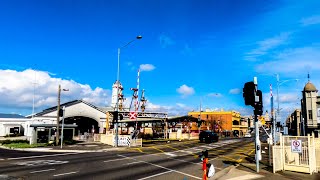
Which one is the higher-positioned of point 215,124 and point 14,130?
point 14,130

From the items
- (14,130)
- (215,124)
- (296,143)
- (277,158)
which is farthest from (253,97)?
(215,124)

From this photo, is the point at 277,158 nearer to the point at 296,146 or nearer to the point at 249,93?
the point at 296,146

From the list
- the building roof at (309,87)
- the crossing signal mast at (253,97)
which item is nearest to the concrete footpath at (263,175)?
the crossing signal mast at (253,97)

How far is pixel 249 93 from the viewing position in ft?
52.4

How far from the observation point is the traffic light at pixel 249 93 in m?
15.9

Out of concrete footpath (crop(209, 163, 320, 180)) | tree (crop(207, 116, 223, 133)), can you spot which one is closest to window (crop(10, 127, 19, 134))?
tree (crop(207, 116, 223, 133))

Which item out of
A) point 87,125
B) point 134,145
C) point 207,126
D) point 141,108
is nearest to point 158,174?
point 134,145

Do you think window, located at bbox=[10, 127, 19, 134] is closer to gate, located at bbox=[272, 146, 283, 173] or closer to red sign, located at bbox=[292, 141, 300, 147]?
gate, located at bbox=[272, 146, 283, 173]

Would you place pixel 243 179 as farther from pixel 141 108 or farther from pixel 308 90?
pixel 141 108

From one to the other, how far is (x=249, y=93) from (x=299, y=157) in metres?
4.68

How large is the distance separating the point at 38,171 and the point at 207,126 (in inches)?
3843

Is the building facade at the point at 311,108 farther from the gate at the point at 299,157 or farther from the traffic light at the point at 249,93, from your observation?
the traffic light at the point at 249,93

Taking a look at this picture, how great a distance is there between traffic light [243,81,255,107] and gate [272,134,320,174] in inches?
105

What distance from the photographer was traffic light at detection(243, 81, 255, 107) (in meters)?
15.9
